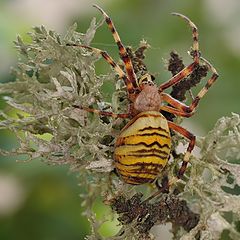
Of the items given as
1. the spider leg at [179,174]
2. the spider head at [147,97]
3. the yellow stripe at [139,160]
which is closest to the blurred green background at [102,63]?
the spider head at [147,97]

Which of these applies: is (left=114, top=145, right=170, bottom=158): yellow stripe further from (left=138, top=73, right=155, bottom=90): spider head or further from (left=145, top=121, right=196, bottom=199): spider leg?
(left=138, top=73, right=155, bottom=90): spider head

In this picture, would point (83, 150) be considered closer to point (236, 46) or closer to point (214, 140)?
point (214, 140)

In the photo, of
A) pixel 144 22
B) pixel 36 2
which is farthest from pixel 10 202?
pixel 36 2

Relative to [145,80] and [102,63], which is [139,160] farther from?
[102,63]

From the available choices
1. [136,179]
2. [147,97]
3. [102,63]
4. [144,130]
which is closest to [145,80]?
[147,97]

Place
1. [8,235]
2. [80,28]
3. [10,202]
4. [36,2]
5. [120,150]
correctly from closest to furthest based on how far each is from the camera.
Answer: [120,150] → [8,235] → [10,202] → [80,28] → [36,2]

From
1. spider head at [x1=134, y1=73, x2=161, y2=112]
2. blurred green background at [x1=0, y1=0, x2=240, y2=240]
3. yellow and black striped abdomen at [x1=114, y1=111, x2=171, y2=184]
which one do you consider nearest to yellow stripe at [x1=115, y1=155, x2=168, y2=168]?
yellow and black striped abdomen at [x1=114, y1=111, x2=171, y2=184]
